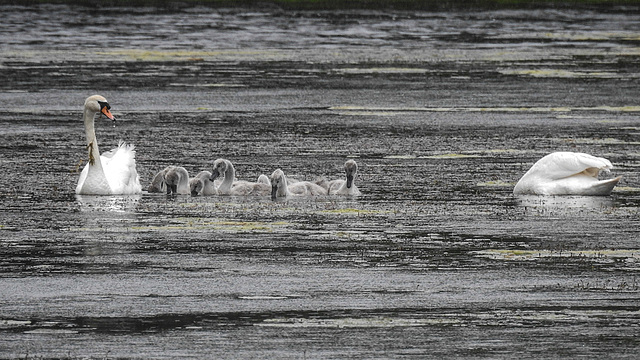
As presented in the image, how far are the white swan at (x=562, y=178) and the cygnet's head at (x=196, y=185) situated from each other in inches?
133

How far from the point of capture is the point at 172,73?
27.8 metres

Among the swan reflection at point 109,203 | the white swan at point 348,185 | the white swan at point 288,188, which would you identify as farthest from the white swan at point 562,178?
the swan reflection at point 109,203

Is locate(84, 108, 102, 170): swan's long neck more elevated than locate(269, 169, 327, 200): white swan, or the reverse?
locate(84, 108, 102, 170): swan's long neck

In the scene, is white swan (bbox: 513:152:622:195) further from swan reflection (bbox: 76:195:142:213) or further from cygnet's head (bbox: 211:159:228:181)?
swan reflection (bbox: 76:195:142:213)

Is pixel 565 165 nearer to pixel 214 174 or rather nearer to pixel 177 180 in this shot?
pixel 214 174

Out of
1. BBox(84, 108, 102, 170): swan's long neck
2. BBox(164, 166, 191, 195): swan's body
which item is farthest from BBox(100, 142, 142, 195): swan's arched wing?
BBox(164, 166, 191, 195): swan's body

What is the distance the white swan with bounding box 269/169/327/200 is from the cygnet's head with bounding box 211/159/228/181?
61 cm

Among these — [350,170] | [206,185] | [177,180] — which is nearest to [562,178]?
[350,170]

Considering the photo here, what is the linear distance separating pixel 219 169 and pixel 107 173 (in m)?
1.24

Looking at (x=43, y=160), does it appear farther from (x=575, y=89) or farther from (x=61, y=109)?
(x=575, y=89)

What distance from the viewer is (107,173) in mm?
14812

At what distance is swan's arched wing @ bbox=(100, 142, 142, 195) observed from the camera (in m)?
14.6

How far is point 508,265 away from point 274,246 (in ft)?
6.51

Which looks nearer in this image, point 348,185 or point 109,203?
point 109,203
